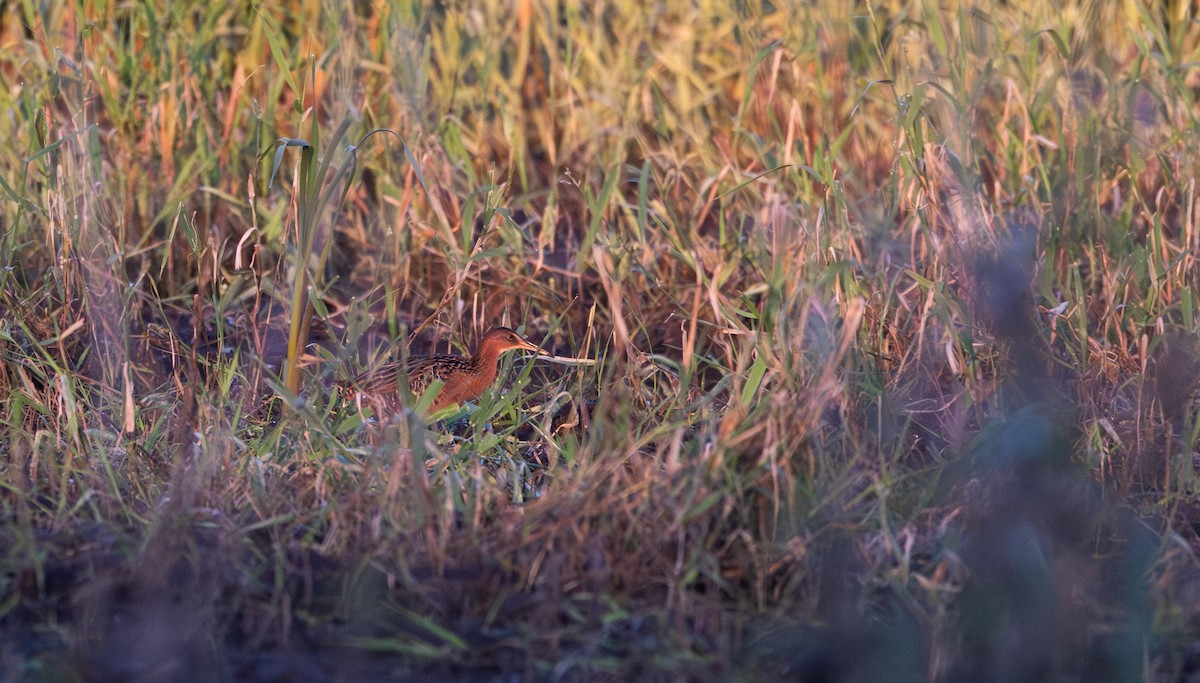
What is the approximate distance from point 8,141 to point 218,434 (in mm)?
2014

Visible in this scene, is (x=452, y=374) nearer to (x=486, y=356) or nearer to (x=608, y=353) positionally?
(x=486, y=356)

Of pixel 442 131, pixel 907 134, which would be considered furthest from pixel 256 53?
pixel 907 134

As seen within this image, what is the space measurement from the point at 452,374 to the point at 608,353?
487mm

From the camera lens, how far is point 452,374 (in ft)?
12.9

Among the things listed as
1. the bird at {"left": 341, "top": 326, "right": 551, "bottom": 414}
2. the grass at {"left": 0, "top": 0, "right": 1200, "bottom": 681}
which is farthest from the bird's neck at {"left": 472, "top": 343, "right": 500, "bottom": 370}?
the grass at {"left": 0, "top": 0, "right": 1200, "bottom": 681}

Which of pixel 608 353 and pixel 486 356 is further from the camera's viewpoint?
pixel 608 353

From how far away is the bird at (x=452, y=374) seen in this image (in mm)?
3857

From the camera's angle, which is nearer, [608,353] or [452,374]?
[452,374]

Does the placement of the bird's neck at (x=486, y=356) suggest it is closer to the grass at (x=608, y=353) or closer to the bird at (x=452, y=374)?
the bird at (x=452, y=374)

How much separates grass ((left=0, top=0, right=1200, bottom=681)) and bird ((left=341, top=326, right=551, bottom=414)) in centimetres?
10

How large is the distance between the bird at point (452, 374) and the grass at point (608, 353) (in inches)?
3.9

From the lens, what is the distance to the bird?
152 inches

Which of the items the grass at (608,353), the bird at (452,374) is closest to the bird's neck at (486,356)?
the bird at (452,374)

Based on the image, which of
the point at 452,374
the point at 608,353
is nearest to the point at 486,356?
the point at 452,374
